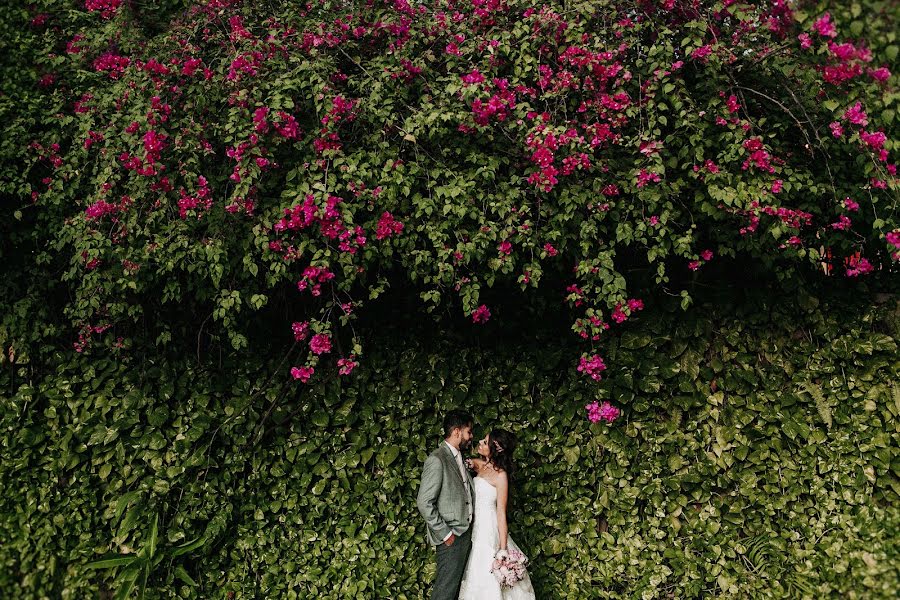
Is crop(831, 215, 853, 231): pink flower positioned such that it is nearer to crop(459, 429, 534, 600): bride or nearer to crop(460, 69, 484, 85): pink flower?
crop(460, 69, 484, 85): pink flower

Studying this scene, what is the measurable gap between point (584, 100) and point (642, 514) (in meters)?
3.02

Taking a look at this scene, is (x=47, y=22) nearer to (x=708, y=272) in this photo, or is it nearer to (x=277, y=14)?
(x=277, y=14)

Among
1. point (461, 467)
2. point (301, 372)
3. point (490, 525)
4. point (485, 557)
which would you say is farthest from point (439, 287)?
point (485, 557)

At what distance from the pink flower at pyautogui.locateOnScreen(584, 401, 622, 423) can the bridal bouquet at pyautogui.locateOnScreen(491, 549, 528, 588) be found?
3.71 ft

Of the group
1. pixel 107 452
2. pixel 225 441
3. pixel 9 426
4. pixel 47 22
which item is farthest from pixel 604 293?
pixel 47 22

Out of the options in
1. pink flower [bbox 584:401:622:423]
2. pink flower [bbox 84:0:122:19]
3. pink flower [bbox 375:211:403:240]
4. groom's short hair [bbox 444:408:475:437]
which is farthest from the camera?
pink flower [bbox 84:0:122:19]

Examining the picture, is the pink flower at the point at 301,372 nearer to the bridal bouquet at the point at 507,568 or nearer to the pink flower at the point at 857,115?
the bridal bouquet at the point at 507,568

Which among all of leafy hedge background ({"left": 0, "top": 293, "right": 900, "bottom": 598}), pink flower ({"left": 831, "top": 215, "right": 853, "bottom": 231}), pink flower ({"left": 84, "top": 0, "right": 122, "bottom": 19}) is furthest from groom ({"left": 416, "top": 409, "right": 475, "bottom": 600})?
pink flower ({"left": 84, "top": 0, "right": 122, "bottom": 19})

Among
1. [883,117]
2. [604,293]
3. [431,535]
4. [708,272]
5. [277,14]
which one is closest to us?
[883,117]

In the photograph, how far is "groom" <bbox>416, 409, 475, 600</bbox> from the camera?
182 inches

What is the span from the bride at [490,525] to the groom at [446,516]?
0.07 metres

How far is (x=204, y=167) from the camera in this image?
A: 4.94m

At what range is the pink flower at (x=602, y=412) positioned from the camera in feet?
16.5

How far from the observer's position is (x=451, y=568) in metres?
4.67
